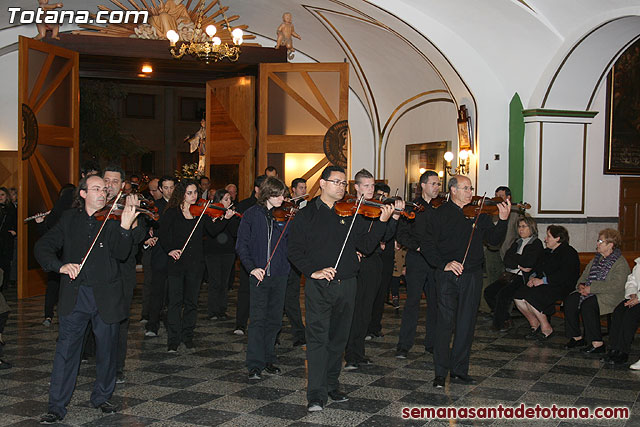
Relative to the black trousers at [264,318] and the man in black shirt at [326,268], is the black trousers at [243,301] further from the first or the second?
the man in black shirt at [326,268]

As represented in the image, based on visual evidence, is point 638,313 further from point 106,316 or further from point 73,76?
point 73,76

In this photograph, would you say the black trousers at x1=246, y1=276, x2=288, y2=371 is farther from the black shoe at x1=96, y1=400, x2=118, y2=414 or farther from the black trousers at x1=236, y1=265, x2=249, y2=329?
the black trousers at x1=236, y1=265, x2=249, y2=329

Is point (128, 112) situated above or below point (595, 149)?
above

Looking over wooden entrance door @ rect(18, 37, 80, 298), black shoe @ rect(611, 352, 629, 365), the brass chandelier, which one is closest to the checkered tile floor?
black shoe @ rect(611, 352, 629, 365)

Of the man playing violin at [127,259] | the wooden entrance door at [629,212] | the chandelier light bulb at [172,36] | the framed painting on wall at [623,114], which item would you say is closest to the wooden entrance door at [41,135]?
the chandelier light bulb at [172,36]

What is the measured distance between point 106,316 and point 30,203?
21.3ft

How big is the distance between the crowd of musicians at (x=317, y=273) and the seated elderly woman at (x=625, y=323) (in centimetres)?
1

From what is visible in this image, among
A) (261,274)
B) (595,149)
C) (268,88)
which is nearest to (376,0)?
(268,88)

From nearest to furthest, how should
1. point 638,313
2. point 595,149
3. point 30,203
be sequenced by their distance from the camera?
point 638,313 < point 30,203 < point 595,149

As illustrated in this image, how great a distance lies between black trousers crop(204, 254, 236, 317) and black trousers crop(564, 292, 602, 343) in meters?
3.94

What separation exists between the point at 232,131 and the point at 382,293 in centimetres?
632

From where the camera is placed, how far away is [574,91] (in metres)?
11.8

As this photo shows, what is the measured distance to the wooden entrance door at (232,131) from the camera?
12.9 m

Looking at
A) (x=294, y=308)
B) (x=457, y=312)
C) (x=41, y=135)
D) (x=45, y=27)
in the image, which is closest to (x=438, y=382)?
(x=457, y=312)
